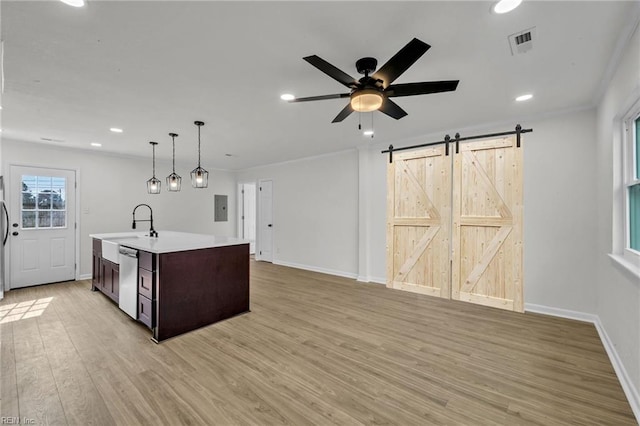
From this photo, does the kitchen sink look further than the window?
Yes

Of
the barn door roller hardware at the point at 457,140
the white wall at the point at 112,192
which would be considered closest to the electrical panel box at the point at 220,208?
the white wall at the point at 112,192

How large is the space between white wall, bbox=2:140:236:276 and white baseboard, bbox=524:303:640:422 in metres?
7.30

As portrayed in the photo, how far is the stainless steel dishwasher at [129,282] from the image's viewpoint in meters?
3.30

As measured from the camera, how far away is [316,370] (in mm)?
2396

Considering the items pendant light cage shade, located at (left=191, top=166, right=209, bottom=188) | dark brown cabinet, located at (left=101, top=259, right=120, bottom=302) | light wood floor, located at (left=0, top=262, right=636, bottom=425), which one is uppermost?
pendant light cage shade, located at (left=191, top=166, right=209, bottom=188)

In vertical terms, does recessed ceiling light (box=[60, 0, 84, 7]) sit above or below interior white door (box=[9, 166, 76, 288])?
above

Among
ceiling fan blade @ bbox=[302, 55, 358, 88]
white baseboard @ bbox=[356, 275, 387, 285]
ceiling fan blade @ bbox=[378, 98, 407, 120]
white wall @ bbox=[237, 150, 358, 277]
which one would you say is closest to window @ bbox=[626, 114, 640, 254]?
ceiling fan blade @ bbox=[378, 98, 407, 120]

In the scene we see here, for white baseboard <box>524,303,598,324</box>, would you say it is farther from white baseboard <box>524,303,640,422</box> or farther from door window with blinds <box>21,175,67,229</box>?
door window with blinds <box>21,175,67,229</box>

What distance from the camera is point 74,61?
2299 millimetres

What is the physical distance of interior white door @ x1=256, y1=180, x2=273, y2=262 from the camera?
738 cm

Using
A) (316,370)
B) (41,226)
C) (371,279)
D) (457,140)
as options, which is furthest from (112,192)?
(457,140)

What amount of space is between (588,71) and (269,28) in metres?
2.85

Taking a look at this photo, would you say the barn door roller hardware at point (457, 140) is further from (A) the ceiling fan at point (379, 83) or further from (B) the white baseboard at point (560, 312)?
(A) the ceiling fan at point (379, 83)

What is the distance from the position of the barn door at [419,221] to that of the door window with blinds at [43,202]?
6.23 metres
